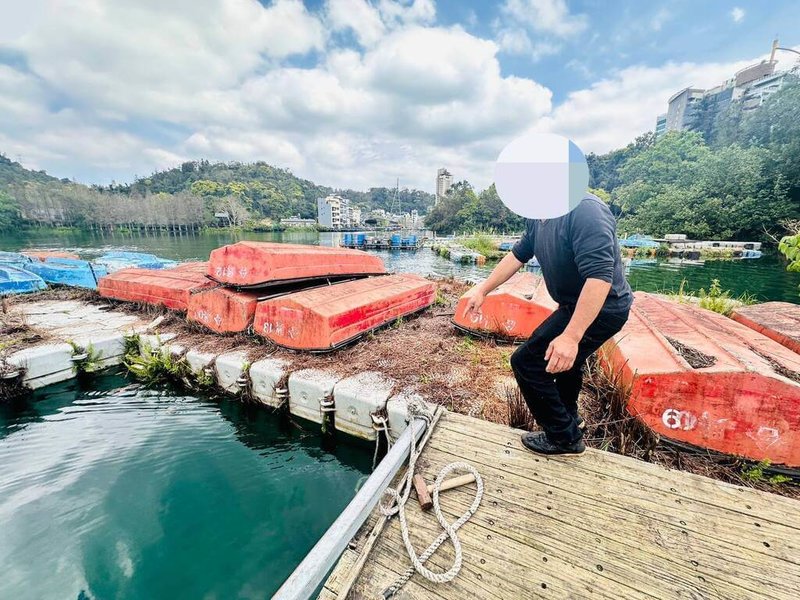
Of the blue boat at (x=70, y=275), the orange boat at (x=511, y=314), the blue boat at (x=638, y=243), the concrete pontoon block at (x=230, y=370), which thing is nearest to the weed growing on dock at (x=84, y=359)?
the concrete pontoon block at (x=230, y=370)

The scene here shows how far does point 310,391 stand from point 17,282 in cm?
1015

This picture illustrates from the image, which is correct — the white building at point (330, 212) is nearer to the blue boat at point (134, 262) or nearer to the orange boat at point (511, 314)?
the blue boat at point (134, 262)

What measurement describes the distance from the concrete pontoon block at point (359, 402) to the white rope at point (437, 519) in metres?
1.18

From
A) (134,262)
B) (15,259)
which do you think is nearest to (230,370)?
(134,262)

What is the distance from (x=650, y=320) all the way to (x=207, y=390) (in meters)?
6.27

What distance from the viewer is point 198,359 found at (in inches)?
187

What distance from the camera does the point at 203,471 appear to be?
11.5 feet

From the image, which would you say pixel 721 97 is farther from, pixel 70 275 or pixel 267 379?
pixel 70 275

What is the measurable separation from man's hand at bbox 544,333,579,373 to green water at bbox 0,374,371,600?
2668mm

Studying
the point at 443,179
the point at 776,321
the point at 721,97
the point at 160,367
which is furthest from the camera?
the point at 443,179

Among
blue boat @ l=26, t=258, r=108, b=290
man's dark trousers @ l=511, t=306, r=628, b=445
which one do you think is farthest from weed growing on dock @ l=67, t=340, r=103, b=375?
man's dark trousers @ l=511, t=306, r=628, b=445

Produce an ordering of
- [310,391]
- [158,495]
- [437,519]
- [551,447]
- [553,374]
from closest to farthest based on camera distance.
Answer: [437,519] < [553,374] < [551,447] < [158,495] < [310,391]

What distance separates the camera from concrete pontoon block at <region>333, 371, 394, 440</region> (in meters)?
3.55

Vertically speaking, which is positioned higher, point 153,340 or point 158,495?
point 153,340
